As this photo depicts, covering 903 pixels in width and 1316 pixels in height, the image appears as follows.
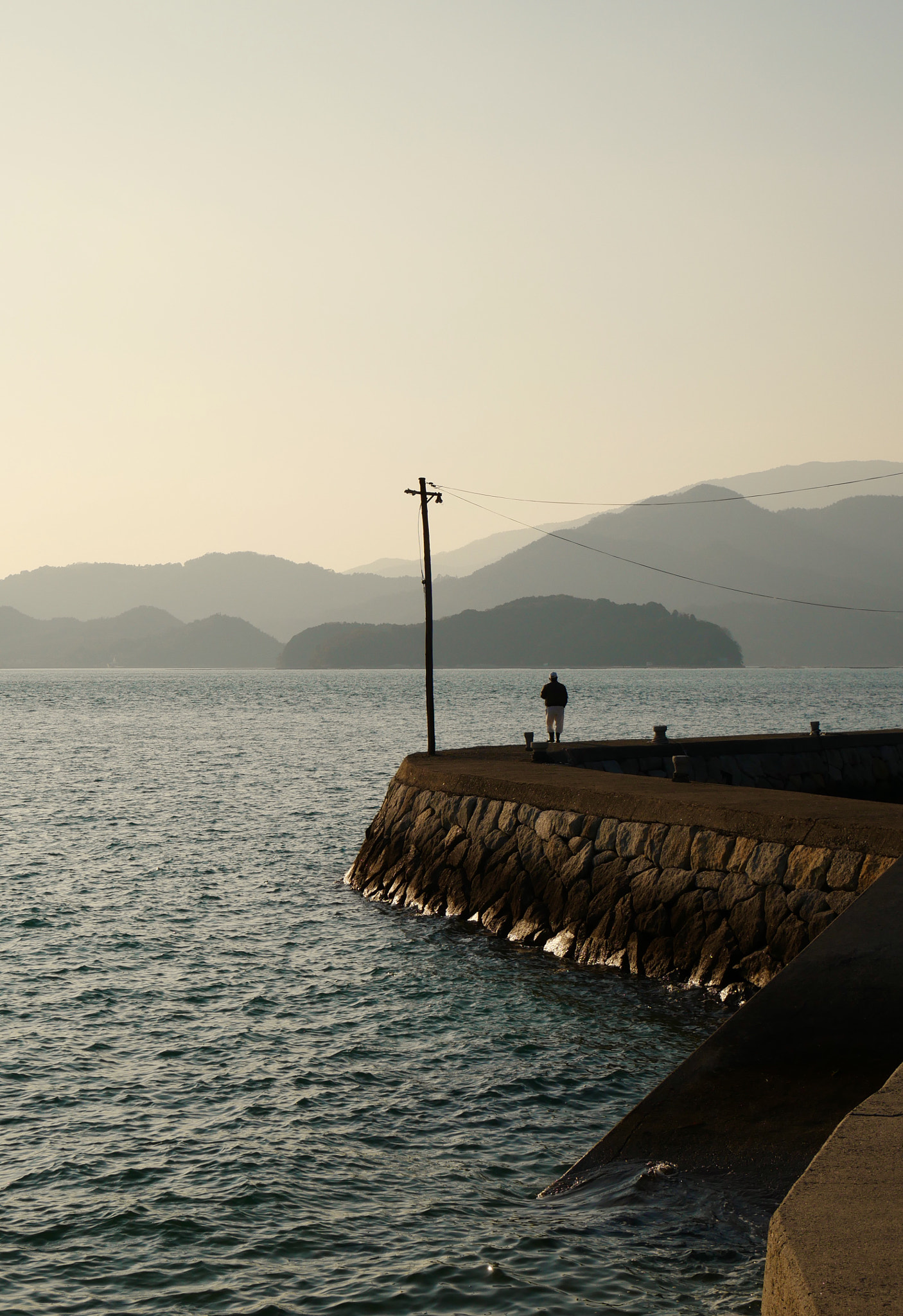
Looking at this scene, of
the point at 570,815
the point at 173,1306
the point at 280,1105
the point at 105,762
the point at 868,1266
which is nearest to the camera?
the point at 868,1266

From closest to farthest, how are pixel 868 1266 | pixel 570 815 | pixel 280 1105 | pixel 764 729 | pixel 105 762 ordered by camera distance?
pixel 868 1266 → pixel 280 1105 → pixel 570 815 → pixel 105 762 → pixel 764 729

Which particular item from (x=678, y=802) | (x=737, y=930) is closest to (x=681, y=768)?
(x=678, y=802)

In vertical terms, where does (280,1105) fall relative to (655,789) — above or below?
below

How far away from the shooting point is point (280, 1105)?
995 cm

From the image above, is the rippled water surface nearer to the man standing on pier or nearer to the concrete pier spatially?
the concrete pier

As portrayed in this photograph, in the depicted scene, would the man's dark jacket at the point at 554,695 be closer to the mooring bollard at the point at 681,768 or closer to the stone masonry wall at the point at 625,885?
the stone masonry wall at the point at 625,885

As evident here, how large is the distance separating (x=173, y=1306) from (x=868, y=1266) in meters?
4.38

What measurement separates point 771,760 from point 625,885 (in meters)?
11.4

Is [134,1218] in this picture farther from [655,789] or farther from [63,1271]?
[655,789]

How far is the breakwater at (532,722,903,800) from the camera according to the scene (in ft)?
77.9

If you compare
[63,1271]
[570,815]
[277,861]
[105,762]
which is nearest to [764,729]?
[105,762]

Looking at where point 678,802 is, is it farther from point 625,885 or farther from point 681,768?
point 681,768

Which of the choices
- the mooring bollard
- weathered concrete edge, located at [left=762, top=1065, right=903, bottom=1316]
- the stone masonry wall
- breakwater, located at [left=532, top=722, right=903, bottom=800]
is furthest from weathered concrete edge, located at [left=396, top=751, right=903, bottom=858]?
weathered concrete edge, located at [left=762, top=1065, right=903, bottom=1316]

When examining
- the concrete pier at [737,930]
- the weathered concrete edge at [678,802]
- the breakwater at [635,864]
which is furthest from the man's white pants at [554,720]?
the breakwater at [635,864]
